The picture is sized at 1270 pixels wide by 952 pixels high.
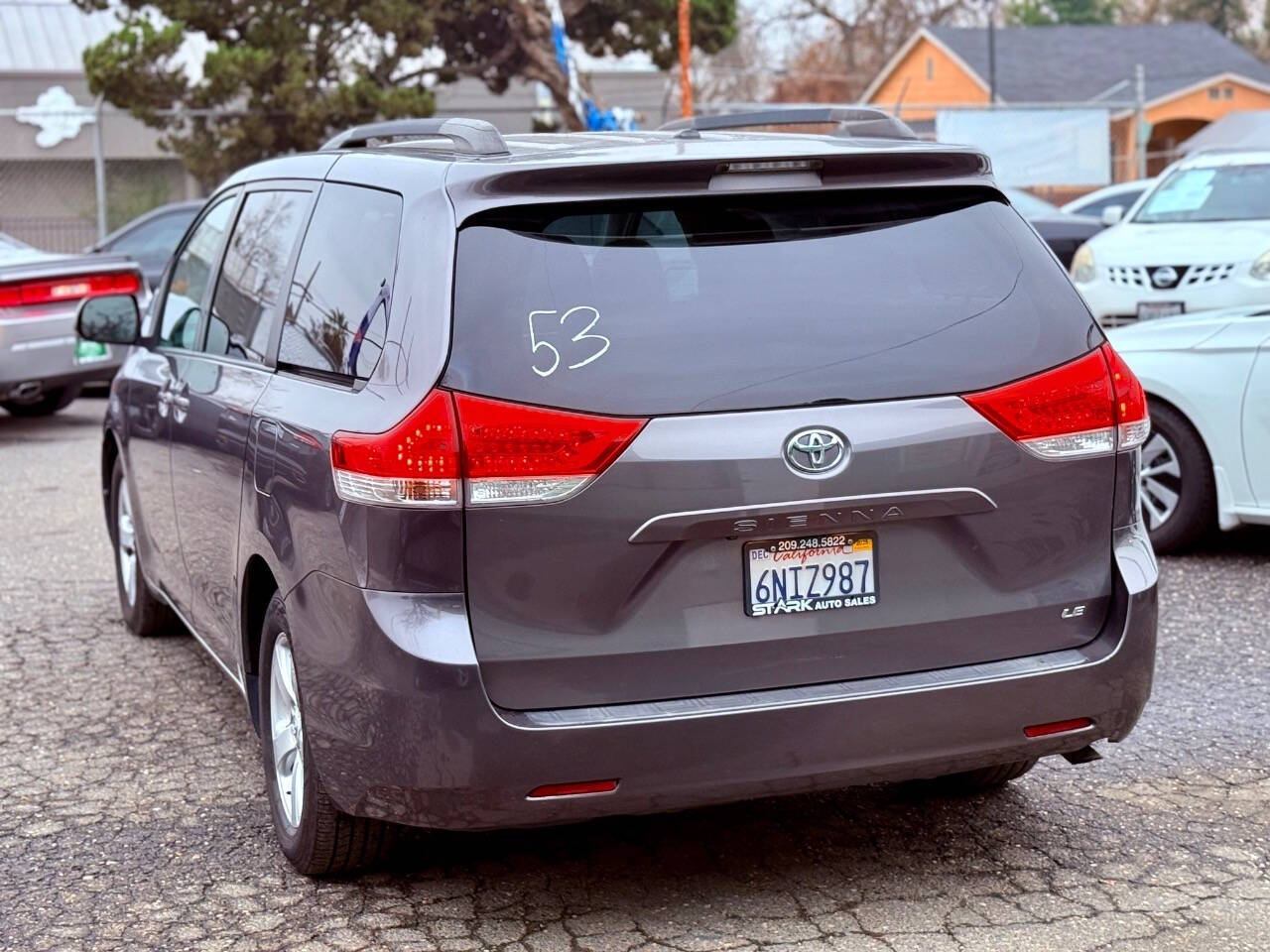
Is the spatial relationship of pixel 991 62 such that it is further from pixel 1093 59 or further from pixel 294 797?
pixel 294 797

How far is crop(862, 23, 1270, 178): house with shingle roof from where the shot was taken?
51250 mm

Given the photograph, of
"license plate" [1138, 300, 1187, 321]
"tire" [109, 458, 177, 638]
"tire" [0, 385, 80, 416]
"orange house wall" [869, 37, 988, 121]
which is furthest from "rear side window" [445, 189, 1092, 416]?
"orange house wall" [869, 37, 988, 121]

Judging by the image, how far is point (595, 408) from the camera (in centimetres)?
350

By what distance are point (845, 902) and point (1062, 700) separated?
Result: 691 mm

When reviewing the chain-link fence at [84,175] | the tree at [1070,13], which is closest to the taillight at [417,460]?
the chain-link fence at [84,175]

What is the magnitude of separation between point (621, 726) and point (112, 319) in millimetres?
3464

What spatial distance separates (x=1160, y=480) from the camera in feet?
25.3

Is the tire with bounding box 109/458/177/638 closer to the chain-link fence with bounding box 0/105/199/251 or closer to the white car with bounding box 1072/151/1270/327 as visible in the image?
the white car with bounding box 1072/151/1270/327

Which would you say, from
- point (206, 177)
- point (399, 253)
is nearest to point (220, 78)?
point (206, 177)

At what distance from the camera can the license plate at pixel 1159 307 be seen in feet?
40.5

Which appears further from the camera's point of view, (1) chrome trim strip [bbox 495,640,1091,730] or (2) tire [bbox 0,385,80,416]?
(2) tire [bbox 0,385,80,416]

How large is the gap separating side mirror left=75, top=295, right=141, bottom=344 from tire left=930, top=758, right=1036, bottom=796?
3.31m

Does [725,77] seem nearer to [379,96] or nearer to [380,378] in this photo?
[379,96]

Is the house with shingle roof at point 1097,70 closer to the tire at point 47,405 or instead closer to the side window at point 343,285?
the tire at point 47,405
